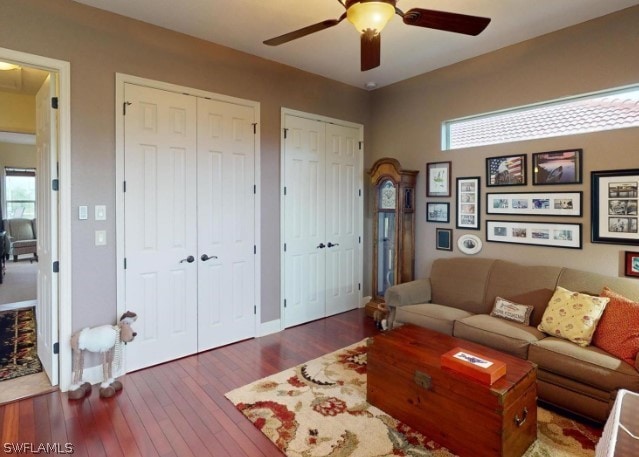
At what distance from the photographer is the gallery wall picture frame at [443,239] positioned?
402cm

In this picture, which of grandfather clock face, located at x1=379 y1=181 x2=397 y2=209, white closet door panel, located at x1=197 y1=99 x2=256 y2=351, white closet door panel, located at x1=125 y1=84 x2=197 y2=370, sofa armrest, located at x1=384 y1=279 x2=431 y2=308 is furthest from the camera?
grandfather clock face, located at x1=379 y1=181 x2=397 y2=209

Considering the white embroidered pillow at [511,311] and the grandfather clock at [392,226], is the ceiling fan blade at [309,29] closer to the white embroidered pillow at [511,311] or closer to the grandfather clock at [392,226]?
the grandfather clock at [392,226]

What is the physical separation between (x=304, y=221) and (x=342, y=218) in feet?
2.00

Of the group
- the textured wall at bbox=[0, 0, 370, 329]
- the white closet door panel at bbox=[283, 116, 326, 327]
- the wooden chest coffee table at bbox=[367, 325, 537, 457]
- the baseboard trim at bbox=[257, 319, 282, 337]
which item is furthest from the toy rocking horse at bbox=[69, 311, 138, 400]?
the wooden chest coffee table at bbox=[367, 325, 537, 457]

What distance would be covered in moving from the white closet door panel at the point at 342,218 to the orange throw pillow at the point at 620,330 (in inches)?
107

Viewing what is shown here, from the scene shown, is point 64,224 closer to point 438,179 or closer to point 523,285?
point 438,179

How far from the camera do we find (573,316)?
2.61 m

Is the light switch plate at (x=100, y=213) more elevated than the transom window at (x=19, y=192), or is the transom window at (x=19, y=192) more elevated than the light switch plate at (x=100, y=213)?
the transom window at (x=19, y=192)

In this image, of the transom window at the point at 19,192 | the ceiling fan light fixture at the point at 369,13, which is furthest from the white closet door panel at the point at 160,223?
the transom window at the point at 19,192

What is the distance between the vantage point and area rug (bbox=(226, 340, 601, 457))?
208cm

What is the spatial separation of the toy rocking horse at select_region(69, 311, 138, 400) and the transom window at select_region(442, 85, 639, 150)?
12.0ft

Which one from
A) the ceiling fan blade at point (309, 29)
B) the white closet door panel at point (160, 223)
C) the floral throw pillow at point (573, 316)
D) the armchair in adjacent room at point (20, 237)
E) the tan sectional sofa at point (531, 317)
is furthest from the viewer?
the armchair in adjacent room at point (20, 237)

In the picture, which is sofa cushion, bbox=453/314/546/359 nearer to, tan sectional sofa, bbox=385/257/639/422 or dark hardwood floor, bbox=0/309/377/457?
tan sectional sofa, bbox=385/257/639/422

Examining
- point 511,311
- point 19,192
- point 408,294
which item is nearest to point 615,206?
point 511,311
